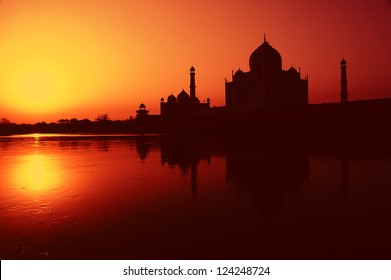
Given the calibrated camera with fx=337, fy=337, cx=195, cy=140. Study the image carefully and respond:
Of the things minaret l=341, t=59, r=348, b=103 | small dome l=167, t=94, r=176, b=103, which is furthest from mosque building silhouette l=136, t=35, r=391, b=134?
small dome l=167, t=94, r=176, b=103

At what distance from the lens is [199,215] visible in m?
4.01

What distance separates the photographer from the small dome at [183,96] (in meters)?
52.5

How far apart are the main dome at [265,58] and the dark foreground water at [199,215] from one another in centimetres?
2943

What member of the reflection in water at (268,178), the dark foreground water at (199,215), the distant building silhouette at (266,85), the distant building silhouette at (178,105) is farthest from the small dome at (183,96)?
the dark foreground water at (199,215)

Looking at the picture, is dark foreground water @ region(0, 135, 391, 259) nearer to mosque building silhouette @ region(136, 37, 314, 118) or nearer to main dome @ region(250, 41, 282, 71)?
mosque building silhouette @ region(136, 37, 314, 118)

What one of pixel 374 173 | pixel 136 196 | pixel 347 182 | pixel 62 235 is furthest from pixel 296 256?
pixel 374 173

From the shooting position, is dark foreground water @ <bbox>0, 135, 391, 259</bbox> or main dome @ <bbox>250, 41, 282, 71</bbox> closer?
dark foreground water @ <bbox>0, 135, 391, 259</bbox>

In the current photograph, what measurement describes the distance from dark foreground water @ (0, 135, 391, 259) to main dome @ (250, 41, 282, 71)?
96.6ft

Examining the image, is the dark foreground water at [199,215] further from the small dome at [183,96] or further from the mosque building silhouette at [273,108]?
the small dome at [183,96]

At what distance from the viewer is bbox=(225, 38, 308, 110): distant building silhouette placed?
35281mm

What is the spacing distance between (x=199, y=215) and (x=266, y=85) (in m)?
32.5

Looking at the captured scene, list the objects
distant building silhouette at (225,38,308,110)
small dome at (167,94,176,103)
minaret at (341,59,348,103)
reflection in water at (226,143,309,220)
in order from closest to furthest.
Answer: reflection in water at (226,143,309,220), minaret at (341,59,348,103), distant building silhouette at (225,38,308,110), small dome at (167,94,176,103)

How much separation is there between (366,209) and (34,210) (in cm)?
421

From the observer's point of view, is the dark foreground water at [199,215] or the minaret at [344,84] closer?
the dark foreground water at [199,215]
